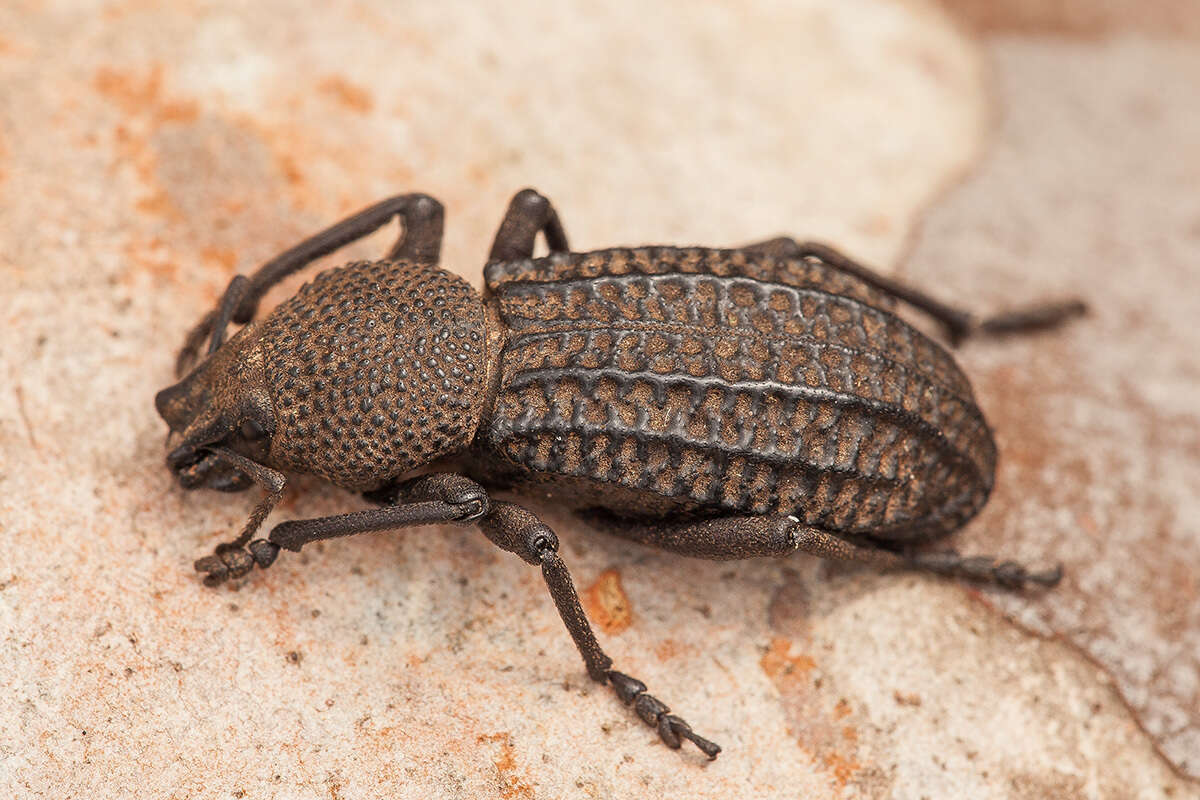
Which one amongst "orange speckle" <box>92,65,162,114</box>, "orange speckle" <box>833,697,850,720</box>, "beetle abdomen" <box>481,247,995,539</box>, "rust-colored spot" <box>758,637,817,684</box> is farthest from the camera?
"orange speckle" <box>92,65,162,114</box>

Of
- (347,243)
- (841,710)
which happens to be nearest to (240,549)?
(347,243)

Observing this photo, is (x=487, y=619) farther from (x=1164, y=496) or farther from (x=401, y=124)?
(x=1164, y=496)

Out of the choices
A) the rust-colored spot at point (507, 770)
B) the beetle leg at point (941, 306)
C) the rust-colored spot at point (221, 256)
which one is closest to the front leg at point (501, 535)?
the rust-colored spot at point (507, 770)

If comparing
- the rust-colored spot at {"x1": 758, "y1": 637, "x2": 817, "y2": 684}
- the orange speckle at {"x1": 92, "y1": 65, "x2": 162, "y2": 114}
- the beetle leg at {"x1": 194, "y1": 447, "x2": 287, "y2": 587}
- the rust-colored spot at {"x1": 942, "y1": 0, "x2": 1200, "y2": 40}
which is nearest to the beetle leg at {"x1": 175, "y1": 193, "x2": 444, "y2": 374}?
the beetle leg at {"x1": 194, "y1": 447, "x2": 287, "y2": 587}

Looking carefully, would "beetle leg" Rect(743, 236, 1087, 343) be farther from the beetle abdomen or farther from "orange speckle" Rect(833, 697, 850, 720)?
"orange speckle" Rect(833, 697, 850, 720)

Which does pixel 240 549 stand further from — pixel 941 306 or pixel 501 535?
pixel 941 306

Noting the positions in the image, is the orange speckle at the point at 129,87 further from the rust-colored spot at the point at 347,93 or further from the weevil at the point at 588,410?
the weevil at the point at 588,410

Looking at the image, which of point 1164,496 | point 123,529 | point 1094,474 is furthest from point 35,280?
point 1164,496
